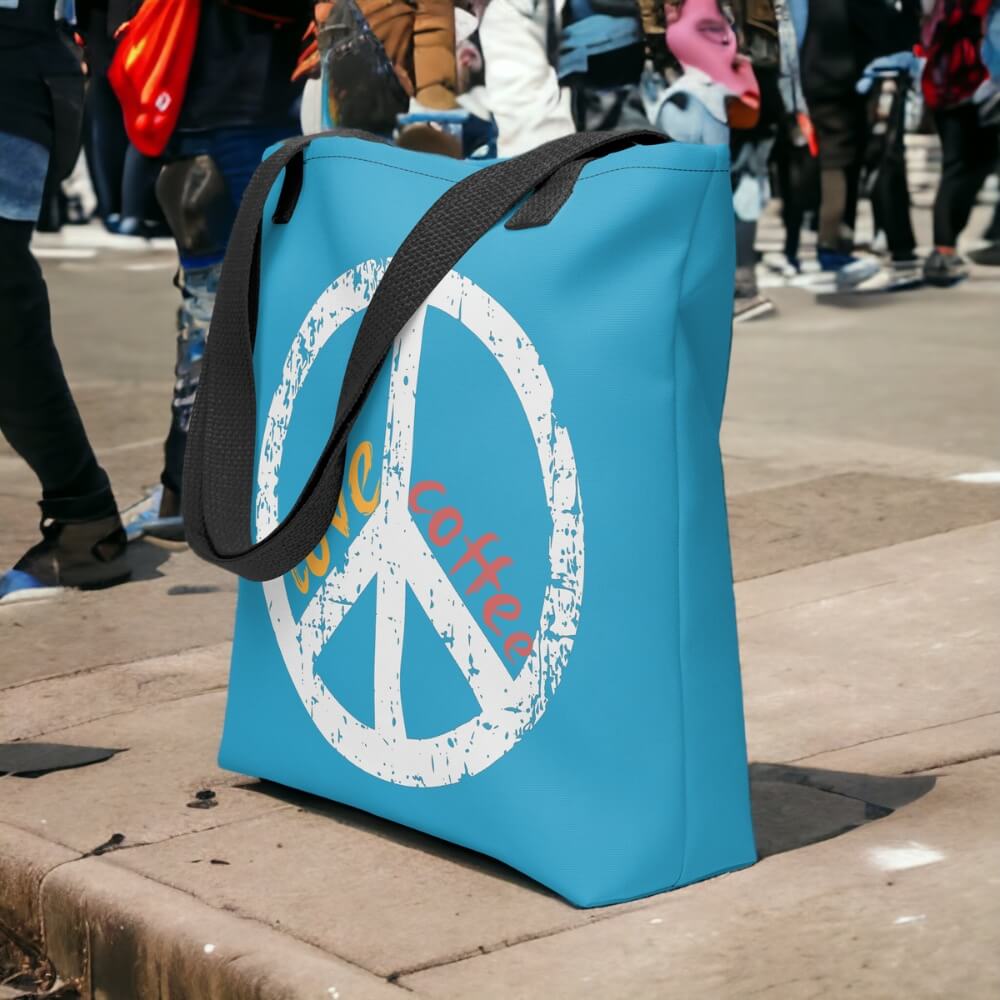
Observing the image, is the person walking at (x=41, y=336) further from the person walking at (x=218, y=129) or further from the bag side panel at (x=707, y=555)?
the bag side panel at (x=707, y=555)

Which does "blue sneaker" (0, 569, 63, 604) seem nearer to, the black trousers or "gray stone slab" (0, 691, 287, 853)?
the black trousers

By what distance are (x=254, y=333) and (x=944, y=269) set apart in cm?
798

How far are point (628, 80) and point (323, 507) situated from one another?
7408 mm

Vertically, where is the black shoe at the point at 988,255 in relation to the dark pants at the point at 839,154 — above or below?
below

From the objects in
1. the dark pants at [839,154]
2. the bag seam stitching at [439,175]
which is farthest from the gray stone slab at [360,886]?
the dark pants at [839,154]

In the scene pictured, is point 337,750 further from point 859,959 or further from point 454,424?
Result: point 859,959

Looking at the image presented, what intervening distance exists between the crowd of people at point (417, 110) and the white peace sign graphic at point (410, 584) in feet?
5.93

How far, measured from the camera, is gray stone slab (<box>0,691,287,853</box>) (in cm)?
335

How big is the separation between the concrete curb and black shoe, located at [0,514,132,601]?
1.79m

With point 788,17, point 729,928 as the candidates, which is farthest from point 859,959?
point 788,17

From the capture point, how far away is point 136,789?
11.6 ft

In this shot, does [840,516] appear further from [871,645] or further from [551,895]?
[551,895]

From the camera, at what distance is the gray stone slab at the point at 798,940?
A: 2.59 meters

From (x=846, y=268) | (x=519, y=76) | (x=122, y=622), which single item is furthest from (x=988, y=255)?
(x=122, y=622)
